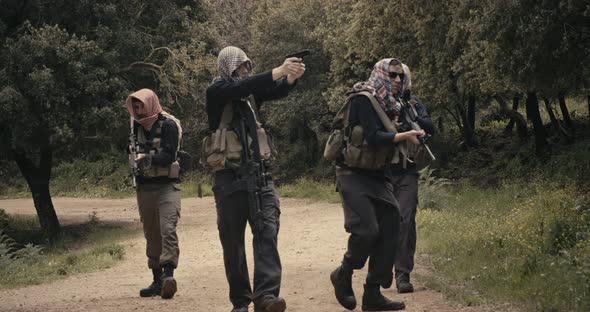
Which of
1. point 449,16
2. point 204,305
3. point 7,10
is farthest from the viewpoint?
point 449,16

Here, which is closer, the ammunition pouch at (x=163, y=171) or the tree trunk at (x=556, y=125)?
the ammunition pouch at (x=163, y=171)

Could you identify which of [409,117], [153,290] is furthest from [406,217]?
[153,290]

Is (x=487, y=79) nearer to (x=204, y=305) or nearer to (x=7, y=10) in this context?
(x=7, y=10)

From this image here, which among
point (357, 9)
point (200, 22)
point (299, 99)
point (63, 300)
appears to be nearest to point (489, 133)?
point (299, 99)

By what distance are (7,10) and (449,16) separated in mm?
10170

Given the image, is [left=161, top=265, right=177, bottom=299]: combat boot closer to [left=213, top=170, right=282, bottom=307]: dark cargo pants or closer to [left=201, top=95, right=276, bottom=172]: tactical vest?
[left=213, top=170, right=282, bottom=307]: dark cargo pants

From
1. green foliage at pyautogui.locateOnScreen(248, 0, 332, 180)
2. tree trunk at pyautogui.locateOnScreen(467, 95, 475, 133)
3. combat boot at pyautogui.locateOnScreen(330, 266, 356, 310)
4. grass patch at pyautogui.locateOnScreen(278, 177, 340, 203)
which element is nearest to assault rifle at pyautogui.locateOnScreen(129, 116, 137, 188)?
combat boot at pyautogui.locateOnScreen(330, 266, 356, 310)

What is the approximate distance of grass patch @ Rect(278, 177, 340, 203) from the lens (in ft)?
84.9

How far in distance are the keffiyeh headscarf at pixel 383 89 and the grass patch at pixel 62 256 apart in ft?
20.0

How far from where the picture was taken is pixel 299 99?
3116 cm

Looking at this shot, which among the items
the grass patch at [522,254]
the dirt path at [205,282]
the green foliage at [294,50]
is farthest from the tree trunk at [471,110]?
the grass patch at [522,254]

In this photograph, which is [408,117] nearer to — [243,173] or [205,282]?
[243,173]

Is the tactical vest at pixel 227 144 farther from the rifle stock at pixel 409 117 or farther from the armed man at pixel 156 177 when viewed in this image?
the armed man at pixel 156 177

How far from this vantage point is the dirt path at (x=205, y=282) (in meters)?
8.18
